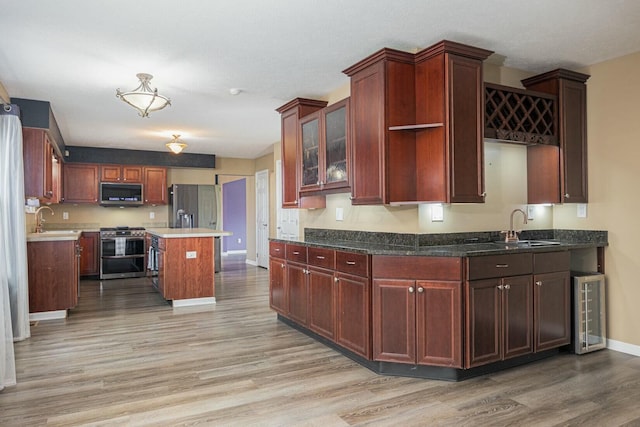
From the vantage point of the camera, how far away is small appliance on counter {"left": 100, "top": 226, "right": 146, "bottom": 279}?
755 centimetres

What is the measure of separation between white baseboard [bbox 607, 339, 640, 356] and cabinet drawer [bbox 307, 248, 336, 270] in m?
2.41

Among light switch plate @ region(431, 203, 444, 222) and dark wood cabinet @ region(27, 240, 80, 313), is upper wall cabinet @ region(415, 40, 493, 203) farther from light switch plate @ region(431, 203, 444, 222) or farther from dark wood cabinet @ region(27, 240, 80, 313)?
dark wood cabinet @ region(27, 240, 80, 313)

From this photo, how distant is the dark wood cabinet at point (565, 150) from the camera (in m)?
3.64

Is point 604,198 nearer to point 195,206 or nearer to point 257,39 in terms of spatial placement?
point 257,39

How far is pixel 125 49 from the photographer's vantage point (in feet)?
10.7

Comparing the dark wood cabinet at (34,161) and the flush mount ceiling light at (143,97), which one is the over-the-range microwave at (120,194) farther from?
the flush mount ceiling light at (143,97)

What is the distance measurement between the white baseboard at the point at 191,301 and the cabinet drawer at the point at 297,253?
1.87m

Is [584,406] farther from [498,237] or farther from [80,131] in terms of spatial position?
[80,131]

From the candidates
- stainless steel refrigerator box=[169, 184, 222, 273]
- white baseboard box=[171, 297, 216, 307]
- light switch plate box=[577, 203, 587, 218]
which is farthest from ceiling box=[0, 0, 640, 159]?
stainless steel refrigerator box=[169, 184, 222, 273]

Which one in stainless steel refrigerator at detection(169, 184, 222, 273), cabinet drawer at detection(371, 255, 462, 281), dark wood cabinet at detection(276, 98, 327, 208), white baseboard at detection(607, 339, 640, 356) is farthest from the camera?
stainless steel refrigerator at detection(169, 184, 222, 273)

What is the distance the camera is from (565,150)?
12.0 feet

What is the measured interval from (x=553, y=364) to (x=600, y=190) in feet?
5.07

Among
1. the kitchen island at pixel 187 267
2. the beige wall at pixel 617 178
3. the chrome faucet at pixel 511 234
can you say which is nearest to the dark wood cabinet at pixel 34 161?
the kitchen island at pixel 187 267

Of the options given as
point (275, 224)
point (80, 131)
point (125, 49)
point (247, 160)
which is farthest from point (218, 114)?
point (247, 160)
